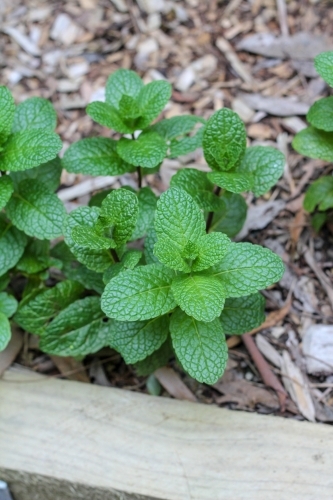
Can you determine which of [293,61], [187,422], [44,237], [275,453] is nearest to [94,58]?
[293,61]

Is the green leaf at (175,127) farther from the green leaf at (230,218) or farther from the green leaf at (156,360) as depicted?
the green leaf at (156,360)

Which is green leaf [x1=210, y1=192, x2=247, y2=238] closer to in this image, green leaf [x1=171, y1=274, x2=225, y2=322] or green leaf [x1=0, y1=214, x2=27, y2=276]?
green leaf [x1=171, y1=274, x2=225, y2=322]

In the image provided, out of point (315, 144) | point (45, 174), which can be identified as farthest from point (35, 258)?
point (315, 144)

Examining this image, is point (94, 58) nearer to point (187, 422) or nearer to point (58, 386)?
point (58, 386)

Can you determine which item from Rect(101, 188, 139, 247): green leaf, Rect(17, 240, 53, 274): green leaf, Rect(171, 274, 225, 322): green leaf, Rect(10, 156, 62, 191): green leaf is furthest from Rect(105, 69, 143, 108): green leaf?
Rect(171, 274, 225, 322): green leaf

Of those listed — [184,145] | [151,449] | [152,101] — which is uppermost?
[152,101]

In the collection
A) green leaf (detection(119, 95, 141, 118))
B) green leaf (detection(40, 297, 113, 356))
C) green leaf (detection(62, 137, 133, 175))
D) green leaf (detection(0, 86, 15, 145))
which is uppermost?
green leaf (detection(0, 86, 15, 145))

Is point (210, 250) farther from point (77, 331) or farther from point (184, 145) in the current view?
point (77, 331)
